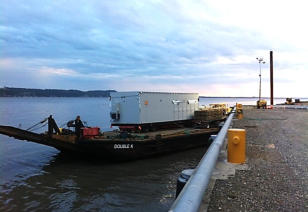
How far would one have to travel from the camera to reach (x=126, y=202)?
429 inches

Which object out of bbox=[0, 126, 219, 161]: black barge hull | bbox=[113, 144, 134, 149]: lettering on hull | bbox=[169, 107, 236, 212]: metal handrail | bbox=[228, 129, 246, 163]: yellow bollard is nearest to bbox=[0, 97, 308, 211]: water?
bbox=[0, 126, 219, 161]: black barge hull

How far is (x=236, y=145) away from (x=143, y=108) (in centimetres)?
1396

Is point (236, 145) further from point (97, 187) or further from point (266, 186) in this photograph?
point (97, 187)

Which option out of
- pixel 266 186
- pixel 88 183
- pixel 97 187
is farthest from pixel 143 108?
pixel 266 186

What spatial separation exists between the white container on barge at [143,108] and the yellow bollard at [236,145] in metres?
13.6

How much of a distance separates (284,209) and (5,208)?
10.6m

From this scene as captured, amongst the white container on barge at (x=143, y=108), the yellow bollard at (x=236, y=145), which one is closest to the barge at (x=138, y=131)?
the white container on barge at (x=143, y=108)

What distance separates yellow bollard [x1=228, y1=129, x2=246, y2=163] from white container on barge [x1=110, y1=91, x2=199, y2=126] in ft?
44.6

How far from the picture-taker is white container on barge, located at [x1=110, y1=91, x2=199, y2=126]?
19.1 metres

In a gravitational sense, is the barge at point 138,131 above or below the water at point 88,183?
above

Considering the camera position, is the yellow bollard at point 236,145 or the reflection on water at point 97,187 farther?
the reflection on water at point 97,187

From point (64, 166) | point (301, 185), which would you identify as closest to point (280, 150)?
point (301, 185)

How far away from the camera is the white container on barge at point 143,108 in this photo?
62.8 ft

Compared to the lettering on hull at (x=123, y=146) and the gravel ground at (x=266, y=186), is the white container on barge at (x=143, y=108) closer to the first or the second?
the lettering on hull at (x=123, y=146)
